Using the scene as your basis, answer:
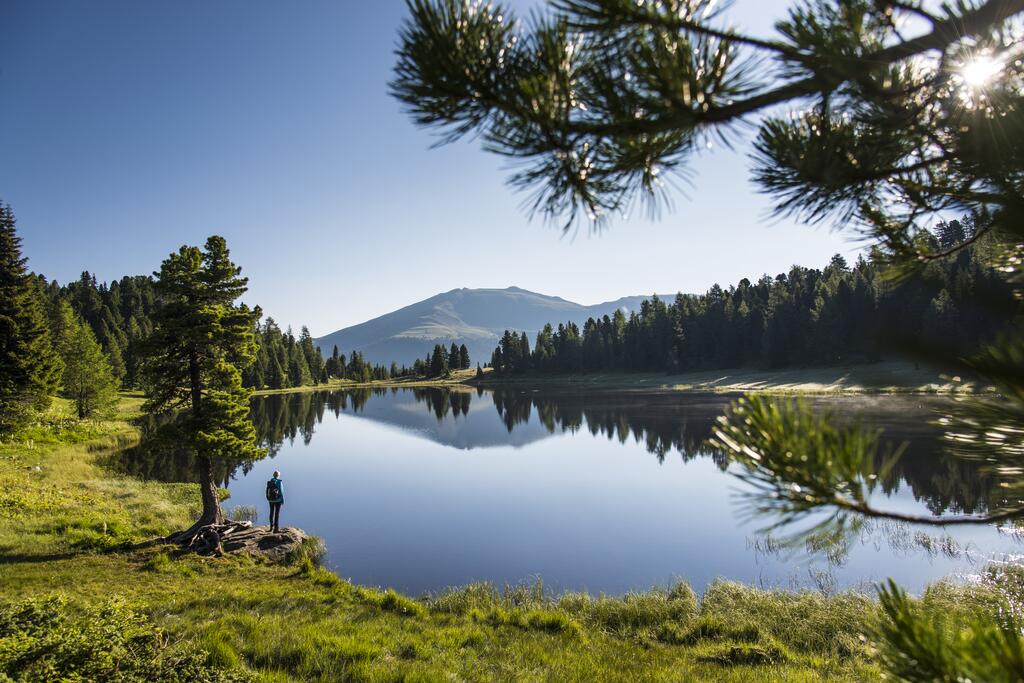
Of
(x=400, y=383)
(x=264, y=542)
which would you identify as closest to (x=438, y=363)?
(x=400, y=383)

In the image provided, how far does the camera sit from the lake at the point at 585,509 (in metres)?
16.0

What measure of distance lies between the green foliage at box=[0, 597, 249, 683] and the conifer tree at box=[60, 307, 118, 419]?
2065 inches

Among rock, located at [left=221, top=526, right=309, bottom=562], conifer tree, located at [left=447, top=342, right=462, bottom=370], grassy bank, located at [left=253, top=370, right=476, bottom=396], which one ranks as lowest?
rock, located at [left=221, top=526, right=309, bottom=562]

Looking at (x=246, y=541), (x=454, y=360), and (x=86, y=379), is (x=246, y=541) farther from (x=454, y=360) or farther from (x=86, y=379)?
(x=454, y=360)

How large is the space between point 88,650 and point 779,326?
96606 mm

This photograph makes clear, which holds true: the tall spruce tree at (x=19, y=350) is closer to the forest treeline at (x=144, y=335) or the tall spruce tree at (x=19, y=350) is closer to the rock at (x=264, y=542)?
the rock at (x=264, y=542)

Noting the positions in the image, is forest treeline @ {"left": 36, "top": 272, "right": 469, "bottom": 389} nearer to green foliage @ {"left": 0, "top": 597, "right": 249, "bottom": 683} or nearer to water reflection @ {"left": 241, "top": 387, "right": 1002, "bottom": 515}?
water reflection @ {"left": 241, "top": 387, "right": 1002, "bottom": 515}

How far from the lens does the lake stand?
16.0 meters

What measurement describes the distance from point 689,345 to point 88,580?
108686 millimetres

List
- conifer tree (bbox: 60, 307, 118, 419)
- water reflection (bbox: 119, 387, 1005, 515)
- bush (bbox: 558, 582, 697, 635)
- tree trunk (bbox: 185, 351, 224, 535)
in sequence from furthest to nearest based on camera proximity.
Answer: conifer tree (bbox: 60, 307, 118, 419) < water reflection (bbox: 119, 387, 1005, 515) < tree trunk (bbox: 185, 351, 224, 535) < bush (bbox: 558, 582, 697, 635)

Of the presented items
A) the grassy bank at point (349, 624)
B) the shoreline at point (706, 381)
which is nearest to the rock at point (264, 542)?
the grassy bank at point (349, 624)

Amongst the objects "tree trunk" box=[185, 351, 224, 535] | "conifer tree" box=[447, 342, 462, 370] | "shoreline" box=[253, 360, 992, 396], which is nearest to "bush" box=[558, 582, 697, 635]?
"shoreline" box=[253, 360, 992, 396]

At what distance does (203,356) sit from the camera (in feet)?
58.1

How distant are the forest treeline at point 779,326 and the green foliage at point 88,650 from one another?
710 cm
